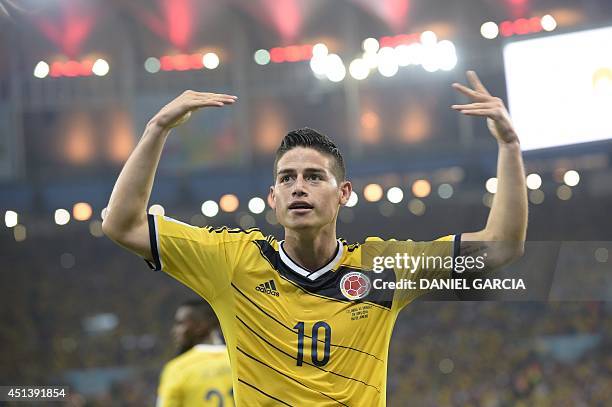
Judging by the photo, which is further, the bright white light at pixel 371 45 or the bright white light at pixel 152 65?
the bright white light at pixel 152 65

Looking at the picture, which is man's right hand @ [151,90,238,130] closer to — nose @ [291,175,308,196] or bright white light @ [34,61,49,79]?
nose @ [291,175,308,196]

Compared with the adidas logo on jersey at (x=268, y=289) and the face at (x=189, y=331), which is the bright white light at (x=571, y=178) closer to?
the face at (x=189, y=331)

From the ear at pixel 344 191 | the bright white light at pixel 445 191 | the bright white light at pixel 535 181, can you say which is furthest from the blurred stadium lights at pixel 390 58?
the ear at pixel 344 191

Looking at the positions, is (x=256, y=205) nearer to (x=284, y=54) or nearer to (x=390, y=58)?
(x=284, y=54)

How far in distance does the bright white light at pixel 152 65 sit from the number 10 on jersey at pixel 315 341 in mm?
19763

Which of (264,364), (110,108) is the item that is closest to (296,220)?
(264,364)

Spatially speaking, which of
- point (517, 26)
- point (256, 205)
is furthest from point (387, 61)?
point (256, 205)

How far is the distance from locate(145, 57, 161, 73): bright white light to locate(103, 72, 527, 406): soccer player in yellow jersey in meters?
19.5

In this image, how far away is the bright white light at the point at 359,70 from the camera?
2180 cm

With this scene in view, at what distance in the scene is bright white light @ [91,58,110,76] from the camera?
21.8 m

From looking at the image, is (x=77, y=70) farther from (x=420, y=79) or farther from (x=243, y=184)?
(x=420, y=79)

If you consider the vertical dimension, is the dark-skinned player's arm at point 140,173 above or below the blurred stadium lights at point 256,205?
above

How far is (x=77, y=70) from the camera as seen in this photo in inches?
845

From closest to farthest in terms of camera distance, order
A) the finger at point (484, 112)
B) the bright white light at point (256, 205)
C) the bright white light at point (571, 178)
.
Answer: the finger at point (484, 112) → the bright white light at point (256, 205) → the bright white light at point (571, 178)
